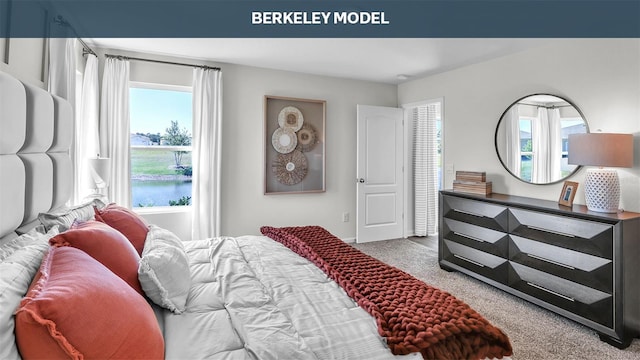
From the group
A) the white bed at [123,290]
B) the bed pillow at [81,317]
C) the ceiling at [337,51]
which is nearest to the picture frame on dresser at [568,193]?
the ceiling at [337,51]

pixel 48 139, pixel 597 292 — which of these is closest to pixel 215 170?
pixel 48 139

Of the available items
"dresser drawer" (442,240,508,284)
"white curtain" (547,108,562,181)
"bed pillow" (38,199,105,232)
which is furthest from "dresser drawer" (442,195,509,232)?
"bed pillow" (38,199,105,232)

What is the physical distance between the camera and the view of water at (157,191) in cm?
391

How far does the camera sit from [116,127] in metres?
3.59

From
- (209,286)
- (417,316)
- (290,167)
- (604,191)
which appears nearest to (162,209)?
(290,167)

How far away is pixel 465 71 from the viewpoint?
13.8 ft

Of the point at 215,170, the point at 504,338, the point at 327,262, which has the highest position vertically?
the point at 215,170

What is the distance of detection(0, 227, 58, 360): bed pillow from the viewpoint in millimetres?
798

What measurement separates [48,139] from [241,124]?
246 cm

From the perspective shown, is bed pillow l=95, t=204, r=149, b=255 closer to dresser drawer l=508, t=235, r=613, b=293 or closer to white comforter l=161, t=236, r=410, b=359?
white comforter l=161, t=236, r=410, b=359

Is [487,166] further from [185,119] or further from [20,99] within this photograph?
[20,99]

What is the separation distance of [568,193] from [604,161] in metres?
0.44

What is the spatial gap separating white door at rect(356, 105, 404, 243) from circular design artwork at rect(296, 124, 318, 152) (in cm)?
68
